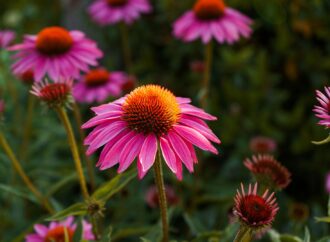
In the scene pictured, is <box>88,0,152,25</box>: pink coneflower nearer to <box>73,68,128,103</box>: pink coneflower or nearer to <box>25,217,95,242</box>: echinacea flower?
<box>73,68,128,103</box>: pink coneflower

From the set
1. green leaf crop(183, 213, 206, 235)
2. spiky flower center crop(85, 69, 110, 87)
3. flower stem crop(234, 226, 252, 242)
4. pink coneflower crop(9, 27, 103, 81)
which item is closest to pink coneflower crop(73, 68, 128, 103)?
spiky flower center crop(85, 69, 110, 87)

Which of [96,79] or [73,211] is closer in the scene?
[73,211]

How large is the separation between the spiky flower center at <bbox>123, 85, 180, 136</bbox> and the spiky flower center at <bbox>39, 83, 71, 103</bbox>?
288 mm

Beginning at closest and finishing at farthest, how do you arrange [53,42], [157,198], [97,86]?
[53,42] < [157,198] < [97,86]

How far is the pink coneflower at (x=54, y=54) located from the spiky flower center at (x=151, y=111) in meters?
0.51

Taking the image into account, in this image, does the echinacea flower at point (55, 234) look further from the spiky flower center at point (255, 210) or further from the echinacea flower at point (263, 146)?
the echinacea flower at point (263, 146)

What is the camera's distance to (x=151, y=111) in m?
0.99

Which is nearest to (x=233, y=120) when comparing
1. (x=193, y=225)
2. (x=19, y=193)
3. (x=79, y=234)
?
(x=193, y=225)

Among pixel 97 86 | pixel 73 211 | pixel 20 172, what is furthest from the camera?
pixel 97 86

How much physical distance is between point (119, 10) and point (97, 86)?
45 centimetres

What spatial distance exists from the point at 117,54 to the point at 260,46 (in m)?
0.95

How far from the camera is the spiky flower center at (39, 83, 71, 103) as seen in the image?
4.15 feet

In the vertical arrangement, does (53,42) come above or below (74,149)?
above

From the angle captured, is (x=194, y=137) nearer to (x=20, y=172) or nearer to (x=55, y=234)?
(x=55, y=234)
